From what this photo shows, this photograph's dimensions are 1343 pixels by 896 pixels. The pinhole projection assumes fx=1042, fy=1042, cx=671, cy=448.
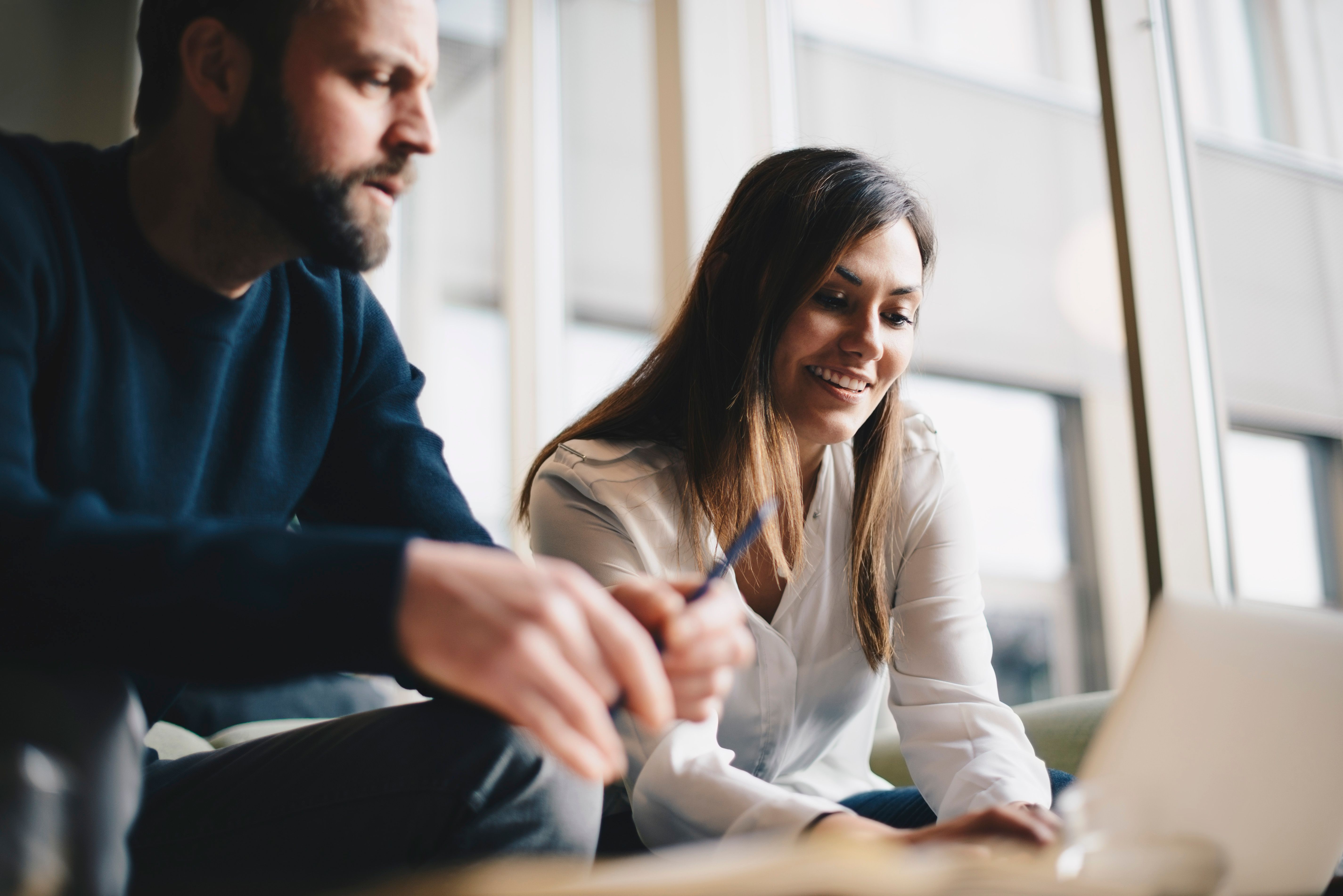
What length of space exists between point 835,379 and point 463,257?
8.37 ft

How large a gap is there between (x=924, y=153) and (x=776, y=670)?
1.63 meters

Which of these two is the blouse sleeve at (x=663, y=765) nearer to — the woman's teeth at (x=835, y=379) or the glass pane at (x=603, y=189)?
the woman's teeth at (x=835, y=379)

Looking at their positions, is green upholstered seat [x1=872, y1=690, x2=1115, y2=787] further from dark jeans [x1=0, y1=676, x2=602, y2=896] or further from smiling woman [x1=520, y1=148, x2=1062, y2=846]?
dark jeans [x1=0, y1=676, x2=602, y2=896]

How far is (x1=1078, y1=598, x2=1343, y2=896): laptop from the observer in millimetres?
651

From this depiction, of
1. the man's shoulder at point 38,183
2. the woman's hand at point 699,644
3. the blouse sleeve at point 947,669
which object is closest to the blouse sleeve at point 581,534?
the blouse sleeve at point 947,669

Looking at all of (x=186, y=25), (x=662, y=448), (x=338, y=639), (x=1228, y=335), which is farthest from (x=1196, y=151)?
(x=338, y=639)

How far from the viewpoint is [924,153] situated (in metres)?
2.47

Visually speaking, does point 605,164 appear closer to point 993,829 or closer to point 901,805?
point 901,805

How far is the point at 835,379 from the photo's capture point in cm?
130

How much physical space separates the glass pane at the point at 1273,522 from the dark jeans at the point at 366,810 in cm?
132

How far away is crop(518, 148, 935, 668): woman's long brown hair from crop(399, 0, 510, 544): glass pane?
1.94 metres

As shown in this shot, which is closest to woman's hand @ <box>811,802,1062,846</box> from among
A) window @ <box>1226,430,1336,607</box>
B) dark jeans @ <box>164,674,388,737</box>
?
window @ <box>1226,430,1336,607</box>

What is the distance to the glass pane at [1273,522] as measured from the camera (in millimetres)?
1655

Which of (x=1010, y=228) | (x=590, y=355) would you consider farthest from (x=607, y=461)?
(x=590, y=355)
